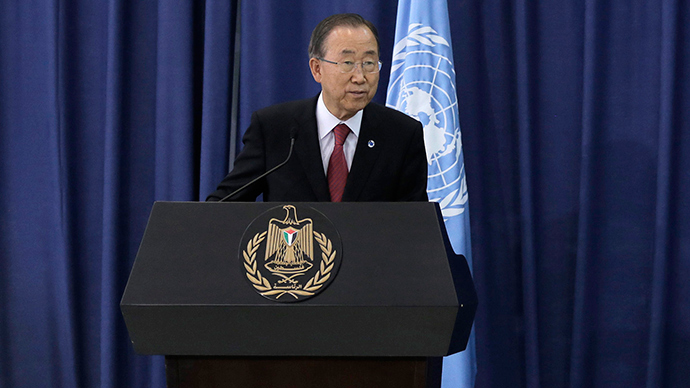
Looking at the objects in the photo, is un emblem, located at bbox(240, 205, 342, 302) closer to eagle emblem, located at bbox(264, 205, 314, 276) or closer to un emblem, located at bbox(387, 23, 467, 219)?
eagle emblem, located at bbox(264, 205, 314, 276)

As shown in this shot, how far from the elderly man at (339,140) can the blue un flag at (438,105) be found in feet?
2.70

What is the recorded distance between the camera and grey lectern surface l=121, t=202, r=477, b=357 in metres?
0.95

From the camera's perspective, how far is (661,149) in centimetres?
256

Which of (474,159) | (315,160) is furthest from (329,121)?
(474,159)

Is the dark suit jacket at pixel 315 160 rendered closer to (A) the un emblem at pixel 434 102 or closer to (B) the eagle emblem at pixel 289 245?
(B) the eagle emblem at pixel 289 245

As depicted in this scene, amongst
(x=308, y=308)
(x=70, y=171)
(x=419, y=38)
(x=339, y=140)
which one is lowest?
(x=308, y=308)

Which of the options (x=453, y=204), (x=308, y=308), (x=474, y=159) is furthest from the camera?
(x=474, y=159)

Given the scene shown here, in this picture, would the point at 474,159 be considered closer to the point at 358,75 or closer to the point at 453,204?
the point at 453,204

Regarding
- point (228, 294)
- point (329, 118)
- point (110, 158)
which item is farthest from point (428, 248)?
point (110, 158)

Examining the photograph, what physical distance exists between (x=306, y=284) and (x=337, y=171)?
557 millimetres

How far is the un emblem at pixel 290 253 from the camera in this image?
38.1 inches

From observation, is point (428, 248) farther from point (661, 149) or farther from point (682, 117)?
point (682, 117)

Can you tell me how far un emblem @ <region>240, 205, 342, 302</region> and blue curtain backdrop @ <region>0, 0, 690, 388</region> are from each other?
173cm

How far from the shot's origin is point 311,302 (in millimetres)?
955
